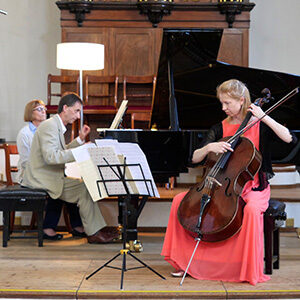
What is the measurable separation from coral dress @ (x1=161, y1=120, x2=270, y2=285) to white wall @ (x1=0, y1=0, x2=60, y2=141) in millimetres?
5595

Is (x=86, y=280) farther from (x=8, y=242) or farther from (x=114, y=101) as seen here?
(x=114, y=101)

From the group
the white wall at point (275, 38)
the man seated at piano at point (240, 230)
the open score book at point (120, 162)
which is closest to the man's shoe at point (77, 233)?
the open score book at point (120, 162)

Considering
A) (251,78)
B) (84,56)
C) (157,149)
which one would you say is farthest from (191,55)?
(84,56)

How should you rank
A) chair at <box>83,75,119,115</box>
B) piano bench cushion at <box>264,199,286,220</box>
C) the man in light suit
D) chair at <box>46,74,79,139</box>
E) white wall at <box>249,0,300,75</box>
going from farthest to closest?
white wall at <box>249,0,300,75</box>
chair at <box>83,75,119,115</box>
chair at <box>46,74,79,139</box>
the man in light suit
piano bench cushion at <box>264,199,286,220</box>

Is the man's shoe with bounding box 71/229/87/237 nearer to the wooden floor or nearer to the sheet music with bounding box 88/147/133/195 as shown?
the wooden floor

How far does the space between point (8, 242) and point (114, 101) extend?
3.31 m

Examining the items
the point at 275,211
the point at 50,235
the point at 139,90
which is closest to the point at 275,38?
the point at 139,90

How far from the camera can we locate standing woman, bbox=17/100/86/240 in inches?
203

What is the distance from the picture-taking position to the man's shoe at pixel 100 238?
5.00 metres

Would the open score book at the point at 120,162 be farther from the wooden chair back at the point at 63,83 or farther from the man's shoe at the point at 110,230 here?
the wooden chair back at the point at 63,83

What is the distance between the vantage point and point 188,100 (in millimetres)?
5211

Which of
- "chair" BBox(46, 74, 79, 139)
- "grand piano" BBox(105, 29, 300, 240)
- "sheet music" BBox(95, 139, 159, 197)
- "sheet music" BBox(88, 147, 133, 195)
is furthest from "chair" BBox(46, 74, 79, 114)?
"sheet music" BBox(95, 139, 159, 197)

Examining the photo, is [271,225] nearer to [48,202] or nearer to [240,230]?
[240,230]

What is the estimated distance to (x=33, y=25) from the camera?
8898 millimetres
